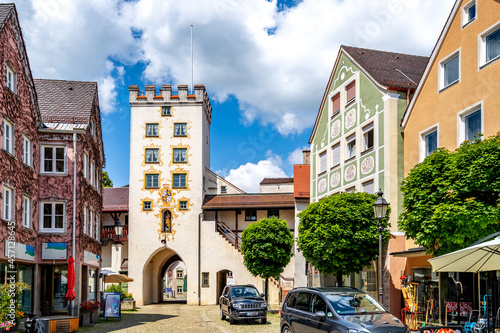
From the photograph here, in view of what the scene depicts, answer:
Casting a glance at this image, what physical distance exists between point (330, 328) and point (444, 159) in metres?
6.22

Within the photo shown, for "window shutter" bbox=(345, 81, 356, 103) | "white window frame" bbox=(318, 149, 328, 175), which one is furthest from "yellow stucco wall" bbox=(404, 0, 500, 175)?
"white window frame" bbox=(318, 149, 328, 175)

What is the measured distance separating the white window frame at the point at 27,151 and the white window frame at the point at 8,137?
1558 millimetres

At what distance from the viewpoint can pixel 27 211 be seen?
23.6 m

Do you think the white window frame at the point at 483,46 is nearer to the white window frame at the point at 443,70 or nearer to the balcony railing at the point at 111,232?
the white window frame at the point at 443,70

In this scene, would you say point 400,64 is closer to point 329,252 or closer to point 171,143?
point 329,252

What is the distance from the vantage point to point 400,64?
95.9 ft

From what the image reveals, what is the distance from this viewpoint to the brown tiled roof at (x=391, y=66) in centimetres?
2608

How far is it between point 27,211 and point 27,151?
2464 mm

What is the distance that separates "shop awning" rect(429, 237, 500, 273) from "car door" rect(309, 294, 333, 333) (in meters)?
2.56

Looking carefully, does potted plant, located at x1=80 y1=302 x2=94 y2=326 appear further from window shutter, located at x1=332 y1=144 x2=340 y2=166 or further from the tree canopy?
window shutter, located at x1=332 y1=144 x2=340 y2=166

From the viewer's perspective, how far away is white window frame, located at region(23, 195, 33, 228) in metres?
23.2

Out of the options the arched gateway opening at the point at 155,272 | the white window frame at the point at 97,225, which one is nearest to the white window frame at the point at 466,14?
the white window frame at the point at 97,225

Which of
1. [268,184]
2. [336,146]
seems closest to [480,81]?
[336,146]

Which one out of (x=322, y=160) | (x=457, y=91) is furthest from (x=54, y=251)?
(x=457, y=91)
